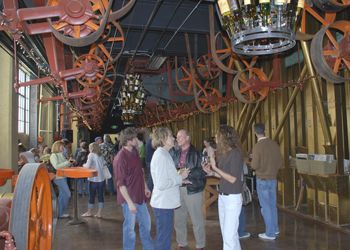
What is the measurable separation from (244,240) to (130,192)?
2.13m

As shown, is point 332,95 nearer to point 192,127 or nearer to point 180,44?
point 180,44

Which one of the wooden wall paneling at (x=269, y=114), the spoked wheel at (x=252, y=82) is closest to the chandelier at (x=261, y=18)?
the spoked wheel at (x=252, y=82)

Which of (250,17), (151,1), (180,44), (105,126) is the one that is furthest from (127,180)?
(105,126)

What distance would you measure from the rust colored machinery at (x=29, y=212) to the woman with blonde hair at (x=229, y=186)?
1746 millimetres

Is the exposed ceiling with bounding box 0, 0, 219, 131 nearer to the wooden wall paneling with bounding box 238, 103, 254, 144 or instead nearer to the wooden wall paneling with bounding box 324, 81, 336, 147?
the wooden wall paneling with bounding box 238, 103, 254, 144

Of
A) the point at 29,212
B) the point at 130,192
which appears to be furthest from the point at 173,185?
the point at 29,212

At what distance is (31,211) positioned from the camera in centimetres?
283

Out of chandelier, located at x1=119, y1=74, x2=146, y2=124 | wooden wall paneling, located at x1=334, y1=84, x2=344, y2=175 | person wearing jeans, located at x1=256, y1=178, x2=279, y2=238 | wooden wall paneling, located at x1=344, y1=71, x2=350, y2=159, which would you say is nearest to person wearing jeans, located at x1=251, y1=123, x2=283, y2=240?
person wearing jeans, located at x1=256, y1=178, x2=279, y2=238

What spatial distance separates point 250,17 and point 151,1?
4.53m

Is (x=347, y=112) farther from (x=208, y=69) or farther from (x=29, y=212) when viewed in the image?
(x=29, y=212)

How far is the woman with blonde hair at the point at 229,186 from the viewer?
4.01 metres

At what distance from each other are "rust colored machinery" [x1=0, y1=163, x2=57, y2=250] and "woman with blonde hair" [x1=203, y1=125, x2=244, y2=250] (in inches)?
68.7

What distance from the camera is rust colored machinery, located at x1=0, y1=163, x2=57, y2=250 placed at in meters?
2.31

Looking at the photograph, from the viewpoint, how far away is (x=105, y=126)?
33.5m
